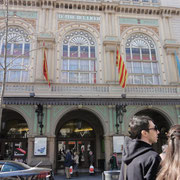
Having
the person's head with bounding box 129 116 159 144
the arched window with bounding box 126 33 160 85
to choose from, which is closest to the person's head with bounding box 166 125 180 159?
the person's head with bounding box 129 116 159 144

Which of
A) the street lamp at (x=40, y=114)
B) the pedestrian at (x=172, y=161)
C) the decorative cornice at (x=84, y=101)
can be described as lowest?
the pedestrian at (x=172, y=161)

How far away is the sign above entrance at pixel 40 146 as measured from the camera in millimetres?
14664

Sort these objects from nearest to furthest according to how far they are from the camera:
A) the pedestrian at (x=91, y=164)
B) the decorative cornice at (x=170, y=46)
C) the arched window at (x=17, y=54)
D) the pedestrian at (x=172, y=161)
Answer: the pedestrian at (x=172, y=161) < the pedestrian at (x=91, y=164) < the arched window at (x=17, y=54) < the decorative cornice at (x=170, y=46)

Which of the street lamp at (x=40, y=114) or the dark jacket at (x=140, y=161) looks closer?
the dark jacket at (x=140, y=161)

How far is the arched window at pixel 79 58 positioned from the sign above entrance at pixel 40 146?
555cm

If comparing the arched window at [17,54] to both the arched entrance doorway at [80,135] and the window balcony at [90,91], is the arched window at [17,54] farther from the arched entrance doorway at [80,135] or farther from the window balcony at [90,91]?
the arched entrance doorway at [80,135]

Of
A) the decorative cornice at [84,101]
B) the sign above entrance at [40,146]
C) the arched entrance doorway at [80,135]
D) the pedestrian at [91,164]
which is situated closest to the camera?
the decorative cornice at [84,101]

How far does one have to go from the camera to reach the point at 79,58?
18812 mm

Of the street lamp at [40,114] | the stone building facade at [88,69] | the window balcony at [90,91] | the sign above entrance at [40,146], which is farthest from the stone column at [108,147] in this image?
the street lamp at [40,114]

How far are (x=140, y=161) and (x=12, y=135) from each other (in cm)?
1812

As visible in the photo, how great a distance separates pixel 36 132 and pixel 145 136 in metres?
13.7

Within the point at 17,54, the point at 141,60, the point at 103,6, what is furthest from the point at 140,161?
the point at 103,6

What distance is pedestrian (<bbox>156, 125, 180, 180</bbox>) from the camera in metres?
1.94

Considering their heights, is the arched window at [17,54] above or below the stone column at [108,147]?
above
